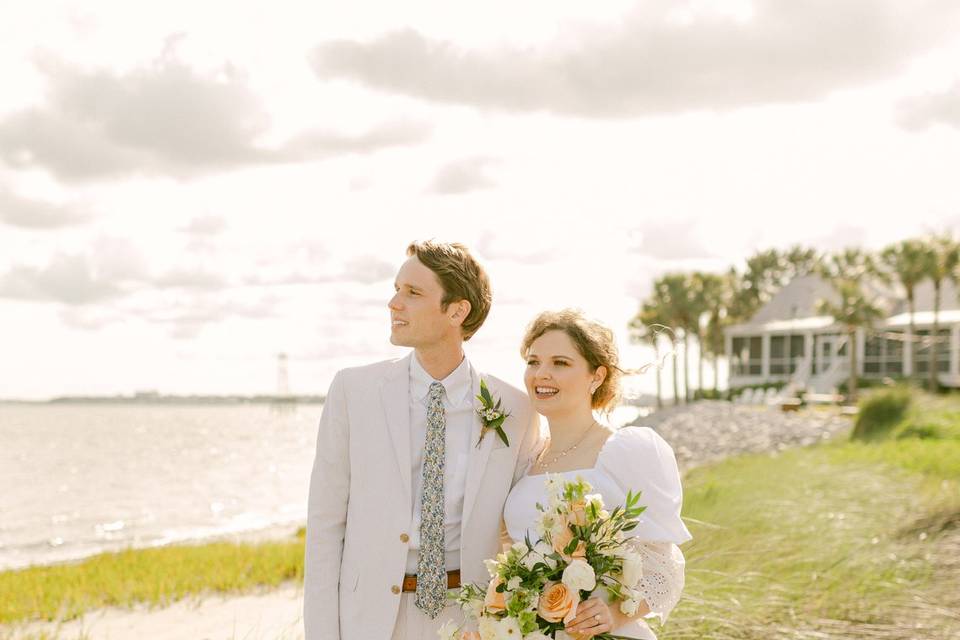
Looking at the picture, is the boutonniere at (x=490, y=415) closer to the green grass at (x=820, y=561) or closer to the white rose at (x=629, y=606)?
the white rose at (x=629, y=606)

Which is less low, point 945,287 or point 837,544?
point 945,287

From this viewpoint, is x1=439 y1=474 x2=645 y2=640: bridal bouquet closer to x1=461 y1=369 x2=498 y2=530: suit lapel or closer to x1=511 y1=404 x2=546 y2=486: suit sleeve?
x1=461 y1=369 x2=498 y2=530: suit lapel

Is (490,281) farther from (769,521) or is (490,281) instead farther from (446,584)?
(769,521)

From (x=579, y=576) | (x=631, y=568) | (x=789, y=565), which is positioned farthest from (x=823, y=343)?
(x=579, y=576)

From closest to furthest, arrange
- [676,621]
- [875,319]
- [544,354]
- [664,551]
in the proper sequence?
[664,551] < [544,354] < [676,621] < [875,319]

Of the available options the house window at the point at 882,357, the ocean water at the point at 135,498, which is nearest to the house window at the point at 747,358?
the house window at the point at 882,357

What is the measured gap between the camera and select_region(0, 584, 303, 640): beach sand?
984 centimetres

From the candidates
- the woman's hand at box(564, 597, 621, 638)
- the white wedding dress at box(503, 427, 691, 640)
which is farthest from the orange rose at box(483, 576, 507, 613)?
the white wedding dress at box(503, 427, 691, 640)

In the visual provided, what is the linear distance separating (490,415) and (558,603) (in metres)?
0.98

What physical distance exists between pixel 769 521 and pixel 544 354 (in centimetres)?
626

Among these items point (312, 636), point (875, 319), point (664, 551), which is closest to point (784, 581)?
point (664, 551)

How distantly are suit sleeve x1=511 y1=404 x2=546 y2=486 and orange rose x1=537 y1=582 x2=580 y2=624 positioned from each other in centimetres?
91

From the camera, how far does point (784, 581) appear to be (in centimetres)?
782

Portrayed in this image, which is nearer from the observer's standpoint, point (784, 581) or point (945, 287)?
point (784, 581)
